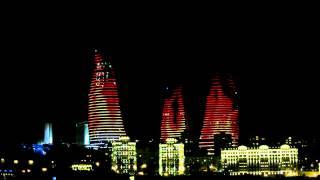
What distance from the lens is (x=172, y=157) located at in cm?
4741

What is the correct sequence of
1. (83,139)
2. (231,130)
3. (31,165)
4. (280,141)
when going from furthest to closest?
1. (83,139)
2. (231,130)
3. (280,141)
4. (31,165)

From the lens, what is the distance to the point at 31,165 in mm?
38938

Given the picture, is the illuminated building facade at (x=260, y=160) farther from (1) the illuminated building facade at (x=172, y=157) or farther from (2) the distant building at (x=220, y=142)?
(1) the illuminated building facade at (x=172, y=157)

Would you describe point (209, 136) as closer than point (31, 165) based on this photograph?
No

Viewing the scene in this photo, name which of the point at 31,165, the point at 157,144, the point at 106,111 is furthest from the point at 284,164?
the point at 31,165

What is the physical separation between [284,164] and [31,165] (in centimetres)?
1824

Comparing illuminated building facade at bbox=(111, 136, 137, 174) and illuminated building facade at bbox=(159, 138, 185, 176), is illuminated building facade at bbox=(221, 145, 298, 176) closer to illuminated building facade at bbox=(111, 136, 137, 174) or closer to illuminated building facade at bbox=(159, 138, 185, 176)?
illuminated building facade at bbox=(159, 138, 185, 176)

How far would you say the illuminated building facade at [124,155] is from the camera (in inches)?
1841

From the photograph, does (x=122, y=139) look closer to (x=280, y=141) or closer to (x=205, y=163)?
(x=205, y=163)

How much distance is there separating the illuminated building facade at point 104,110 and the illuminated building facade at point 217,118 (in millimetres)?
6268

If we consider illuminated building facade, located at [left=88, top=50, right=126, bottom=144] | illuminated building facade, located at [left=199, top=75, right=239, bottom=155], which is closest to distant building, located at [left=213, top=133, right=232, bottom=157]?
illuminated building facade, located at [left=199, top=75, right=239, bottom=155]

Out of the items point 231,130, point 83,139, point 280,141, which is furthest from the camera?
point 83,139

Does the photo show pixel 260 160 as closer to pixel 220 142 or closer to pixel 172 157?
pixel 220 142

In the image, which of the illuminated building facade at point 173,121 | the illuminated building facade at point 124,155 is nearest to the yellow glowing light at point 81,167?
the illuminated building facade at point 124,155
